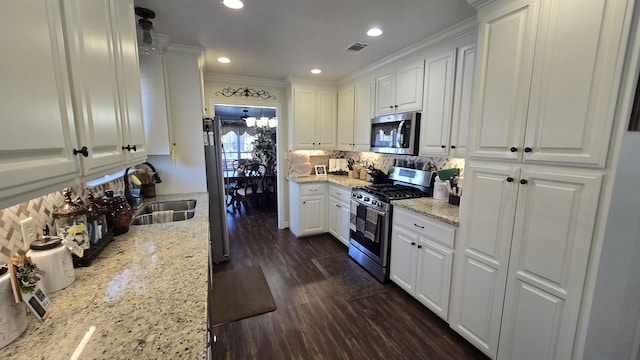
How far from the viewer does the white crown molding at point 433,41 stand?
6.72 feet

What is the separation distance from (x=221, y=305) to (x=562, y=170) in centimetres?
236

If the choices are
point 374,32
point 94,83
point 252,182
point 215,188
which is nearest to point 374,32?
point 374,32

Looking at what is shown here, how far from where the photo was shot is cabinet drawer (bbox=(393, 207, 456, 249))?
1.97 metres

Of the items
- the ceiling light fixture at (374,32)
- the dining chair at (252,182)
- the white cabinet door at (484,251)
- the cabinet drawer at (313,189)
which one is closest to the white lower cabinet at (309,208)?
the cabinet drawer at (313,189)

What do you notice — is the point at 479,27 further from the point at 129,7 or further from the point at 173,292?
the point at 173,292

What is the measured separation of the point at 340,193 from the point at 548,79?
2.54m

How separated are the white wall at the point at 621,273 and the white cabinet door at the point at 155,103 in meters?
3.15

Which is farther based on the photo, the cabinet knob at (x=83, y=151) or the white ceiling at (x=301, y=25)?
the white ceiling at (x=301, y=25)

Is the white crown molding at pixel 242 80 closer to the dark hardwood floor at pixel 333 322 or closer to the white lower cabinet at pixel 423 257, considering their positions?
the dark hardwood floor at pixel 333 322

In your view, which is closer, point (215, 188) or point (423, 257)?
point (423, 257)

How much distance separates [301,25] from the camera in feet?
6.93

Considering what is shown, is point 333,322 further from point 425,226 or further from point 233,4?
point 233,4

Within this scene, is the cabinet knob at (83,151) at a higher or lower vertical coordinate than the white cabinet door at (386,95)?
lower

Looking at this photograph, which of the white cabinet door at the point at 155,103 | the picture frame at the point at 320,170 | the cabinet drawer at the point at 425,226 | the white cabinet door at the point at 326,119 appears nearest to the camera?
the cabinet drawer at the point at 425,226
